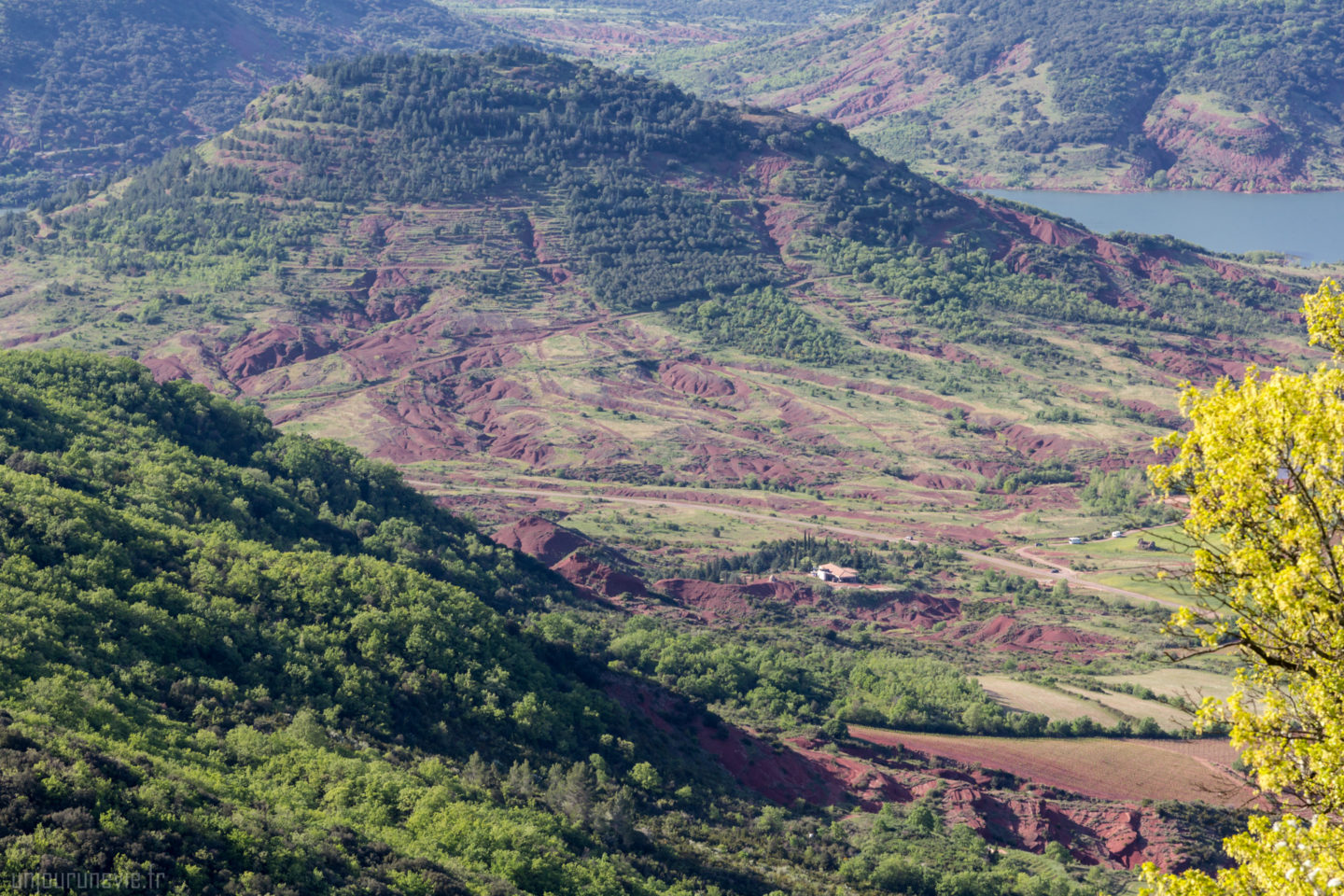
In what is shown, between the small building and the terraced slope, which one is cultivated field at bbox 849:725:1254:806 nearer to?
the small building

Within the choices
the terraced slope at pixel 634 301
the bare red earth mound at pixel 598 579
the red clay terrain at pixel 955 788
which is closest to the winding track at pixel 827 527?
the terraced slope at pixel 634 301

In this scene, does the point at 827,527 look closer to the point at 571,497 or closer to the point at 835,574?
the point at 835,574

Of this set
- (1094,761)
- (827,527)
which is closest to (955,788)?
(1094,761)

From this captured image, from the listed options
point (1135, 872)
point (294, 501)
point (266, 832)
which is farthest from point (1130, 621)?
point (266, 832)

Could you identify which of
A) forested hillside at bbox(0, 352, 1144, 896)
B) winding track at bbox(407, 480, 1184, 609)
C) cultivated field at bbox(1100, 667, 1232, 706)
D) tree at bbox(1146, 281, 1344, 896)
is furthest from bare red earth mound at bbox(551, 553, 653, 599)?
tree at bbox(1146, 281, 1344, 896)

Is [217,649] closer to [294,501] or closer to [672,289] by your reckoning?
[294,501]

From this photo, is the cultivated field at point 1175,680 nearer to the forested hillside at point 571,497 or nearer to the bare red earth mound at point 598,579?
the forested hillside at point 571,497
